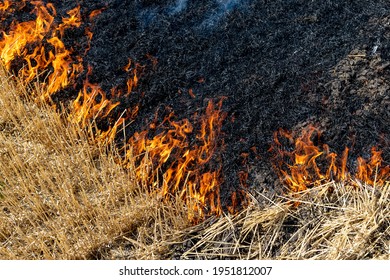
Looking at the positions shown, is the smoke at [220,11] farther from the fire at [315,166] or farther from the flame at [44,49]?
the fire at [315,166]

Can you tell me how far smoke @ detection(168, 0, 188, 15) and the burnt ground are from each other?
0.03 ft

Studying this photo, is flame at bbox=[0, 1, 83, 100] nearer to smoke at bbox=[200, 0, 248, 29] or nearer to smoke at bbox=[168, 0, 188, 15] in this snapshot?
smoke at bbox=[168, 0, 188, 15]

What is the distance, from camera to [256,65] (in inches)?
206

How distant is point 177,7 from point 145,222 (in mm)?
2448

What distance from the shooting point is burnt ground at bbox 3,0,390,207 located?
4.68 meters

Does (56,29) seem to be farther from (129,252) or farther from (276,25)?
(129,252)

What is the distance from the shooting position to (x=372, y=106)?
471 centimetres

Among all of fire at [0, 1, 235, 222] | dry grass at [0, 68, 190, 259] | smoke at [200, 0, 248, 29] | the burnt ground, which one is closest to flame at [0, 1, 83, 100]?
fire at [0, 1, 235, 222]

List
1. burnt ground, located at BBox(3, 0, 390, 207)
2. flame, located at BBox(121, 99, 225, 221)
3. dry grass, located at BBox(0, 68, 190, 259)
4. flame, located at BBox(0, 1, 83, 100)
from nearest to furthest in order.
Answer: dry grass, located at BBox(0, 68, 190, 259) → flame, located at BBox(121, 99, 225, 221) → burnt ground, located at BBox(3, 0, 390, 207) → flame, located at BBox(0, 1, 83, 100)

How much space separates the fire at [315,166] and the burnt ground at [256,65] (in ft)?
0.27

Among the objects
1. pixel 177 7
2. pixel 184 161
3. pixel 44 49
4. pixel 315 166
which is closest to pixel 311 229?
pixel 315 166

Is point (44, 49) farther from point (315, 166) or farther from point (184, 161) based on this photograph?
point (315, 166)

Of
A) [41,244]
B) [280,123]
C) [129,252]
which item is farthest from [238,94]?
[41,244]

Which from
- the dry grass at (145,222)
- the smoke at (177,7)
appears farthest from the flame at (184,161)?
the smoke at (177,7)
